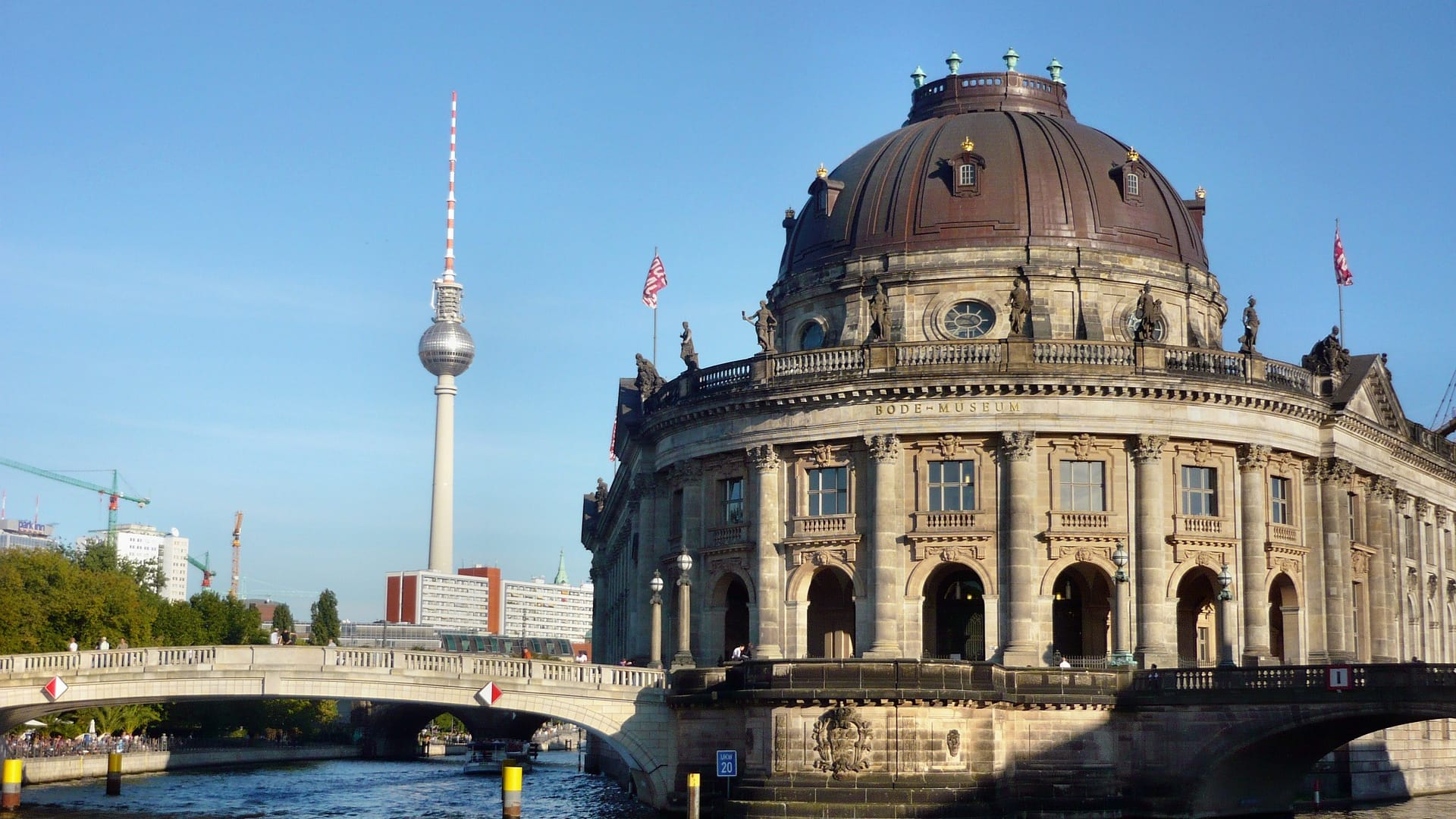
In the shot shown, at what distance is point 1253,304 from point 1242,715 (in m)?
20.8

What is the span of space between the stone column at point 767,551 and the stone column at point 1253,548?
1769cm

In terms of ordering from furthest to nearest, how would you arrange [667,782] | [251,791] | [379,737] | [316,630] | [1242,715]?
[316,630]
[379,737]
[251,791]
[667,782]
[1242,715]

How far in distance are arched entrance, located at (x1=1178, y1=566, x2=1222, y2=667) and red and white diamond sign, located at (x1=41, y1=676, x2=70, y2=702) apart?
4200cm

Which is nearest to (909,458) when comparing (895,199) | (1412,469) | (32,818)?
(895,199)

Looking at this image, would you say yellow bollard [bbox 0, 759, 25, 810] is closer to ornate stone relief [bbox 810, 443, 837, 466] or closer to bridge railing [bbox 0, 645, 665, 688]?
bridge railing [bbox 0, 645, 665, 688]

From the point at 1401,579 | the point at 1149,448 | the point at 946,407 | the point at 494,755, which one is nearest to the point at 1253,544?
the point at 1149,448

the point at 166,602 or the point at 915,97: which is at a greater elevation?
the point at 915,97

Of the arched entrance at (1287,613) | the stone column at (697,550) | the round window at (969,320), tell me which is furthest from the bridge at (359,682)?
the arched entrance at (1287,613)

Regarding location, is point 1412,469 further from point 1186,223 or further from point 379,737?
point 379,737

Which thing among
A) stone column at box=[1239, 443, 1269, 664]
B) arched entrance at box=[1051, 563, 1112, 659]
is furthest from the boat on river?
stone column at box=[1239, 443, 1269, 664]

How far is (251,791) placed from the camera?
8919 centimetres

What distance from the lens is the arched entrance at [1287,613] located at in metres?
75.5

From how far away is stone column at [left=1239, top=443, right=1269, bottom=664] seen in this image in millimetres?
72750

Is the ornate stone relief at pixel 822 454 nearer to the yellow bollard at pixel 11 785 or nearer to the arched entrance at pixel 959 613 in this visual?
the arched entrance at pixel 959 613
